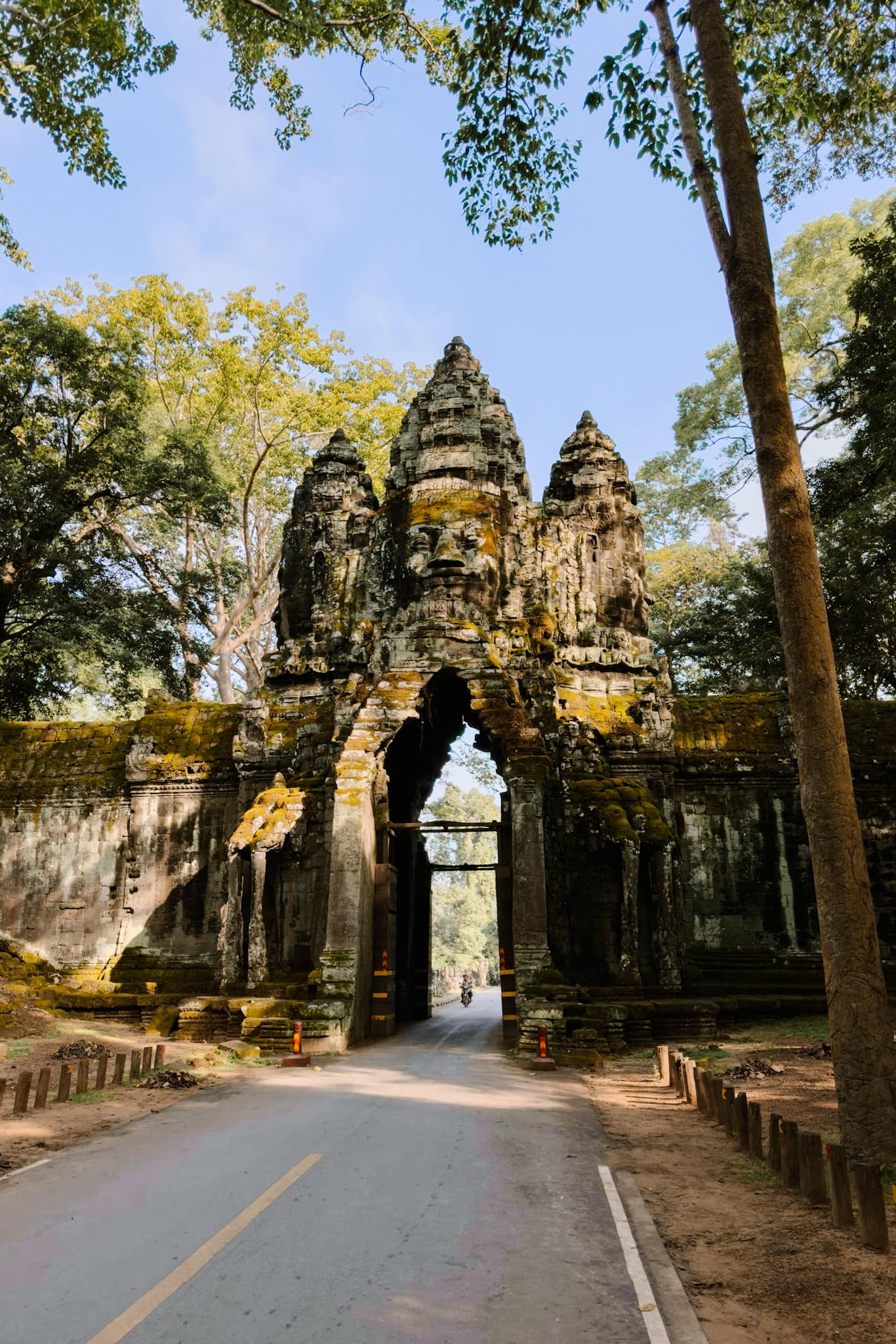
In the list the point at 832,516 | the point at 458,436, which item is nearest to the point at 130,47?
the point at 458,436

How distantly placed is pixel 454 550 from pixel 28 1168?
40.3 feet

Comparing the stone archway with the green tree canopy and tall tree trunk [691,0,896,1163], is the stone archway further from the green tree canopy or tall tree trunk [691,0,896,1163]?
the green tree canopy

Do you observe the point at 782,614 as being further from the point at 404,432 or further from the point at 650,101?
the point at 404,432

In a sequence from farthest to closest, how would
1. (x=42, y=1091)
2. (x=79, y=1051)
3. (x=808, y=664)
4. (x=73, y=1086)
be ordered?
(x=79, y=1051), (x=73, y=1086), (x=42, y=1091), (x=808, y=664)

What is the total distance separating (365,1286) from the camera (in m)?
4.31

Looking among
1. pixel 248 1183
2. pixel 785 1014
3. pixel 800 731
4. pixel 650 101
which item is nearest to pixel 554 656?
pixel 785 1014

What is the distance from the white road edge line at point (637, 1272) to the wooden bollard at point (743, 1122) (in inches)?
55.0

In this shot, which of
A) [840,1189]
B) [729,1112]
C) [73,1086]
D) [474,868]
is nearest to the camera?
[840,1189]

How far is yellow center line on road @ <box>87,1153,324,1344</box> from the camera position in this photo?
381 cm

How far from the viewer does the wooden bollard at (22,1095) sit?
8.40 m

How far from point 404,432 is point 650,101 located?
415 inches

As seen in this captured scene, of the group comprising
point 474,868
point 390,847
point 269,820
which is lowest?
point 474,868

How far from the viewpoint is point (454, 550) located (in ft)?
55.2

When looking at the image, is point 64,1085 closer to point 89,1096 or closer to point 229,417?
point 89,1096
